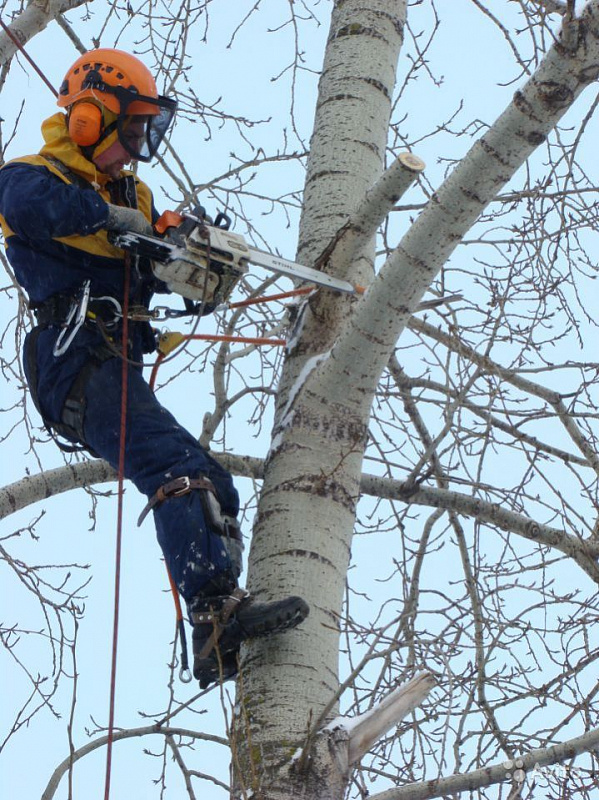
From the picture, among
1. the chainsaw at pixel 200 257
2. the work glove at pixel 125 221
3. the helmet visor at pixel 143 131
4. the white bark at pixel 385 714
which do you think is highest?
A: the helmet visor at pixel 143 131

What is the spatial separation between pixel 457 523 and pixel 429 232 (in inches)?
71.4

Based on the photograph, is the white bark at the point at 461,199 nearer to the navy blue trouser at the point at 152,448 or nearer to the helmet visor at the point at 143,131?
the navy blue trouser at the point at 152,448

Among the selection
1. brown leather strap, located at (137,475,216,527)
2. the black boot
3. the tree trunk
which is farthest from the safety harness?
the black boot

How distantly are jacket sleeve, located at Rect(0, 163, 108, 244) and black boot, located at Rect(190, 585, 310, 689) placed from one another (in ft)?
3.41

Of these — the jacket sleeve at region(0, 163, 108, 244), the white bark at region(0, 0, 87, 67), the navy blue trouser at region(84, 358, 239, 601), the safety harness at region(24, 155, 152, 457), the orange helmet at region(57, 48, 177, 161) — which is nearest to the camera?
the navy blue trouser at region(84, 358, 239, 601)

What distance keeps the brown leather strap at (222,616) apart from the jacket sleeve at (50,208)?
106 centimetres

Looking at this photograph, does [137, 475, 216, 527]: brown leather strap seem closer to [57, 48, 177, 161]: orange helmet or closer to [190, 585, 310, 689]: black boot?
[190, 585, 310, 689]: black boot

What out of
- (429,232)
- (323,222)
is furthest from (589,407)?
(429,232)

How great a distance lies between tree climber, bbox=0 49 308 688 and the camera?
113 inches

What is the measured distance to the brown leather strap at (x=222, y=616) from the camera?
2674 mm

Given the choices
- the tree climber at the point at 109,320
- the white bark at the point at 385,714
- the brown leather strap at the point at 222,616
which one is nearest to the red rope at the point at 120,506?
the tree climber at the point at 109,320

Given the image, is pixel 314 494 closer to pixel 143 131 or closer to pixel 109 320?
pixel 109 320

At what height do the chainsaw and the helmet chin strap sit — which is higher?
the helmet chin strap

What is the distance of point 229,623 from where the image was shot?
2.67 m
